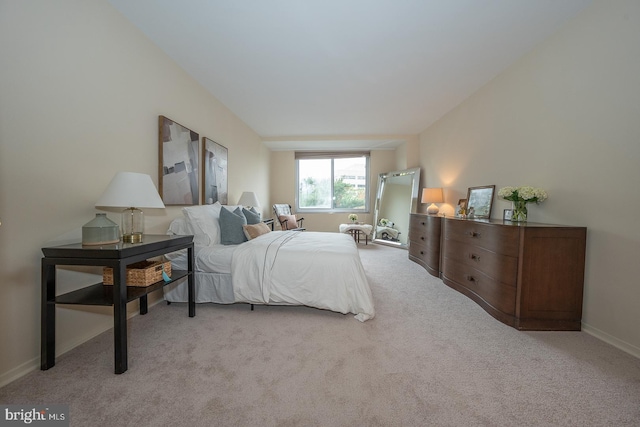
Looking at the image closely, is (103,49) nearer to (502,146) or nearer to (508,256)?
(508,256)

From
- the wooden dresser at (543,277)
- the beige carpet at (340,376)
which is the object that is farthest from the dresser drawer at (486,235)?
the beige carpet at (340,376)

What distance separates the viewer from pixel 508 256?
220 centimetres

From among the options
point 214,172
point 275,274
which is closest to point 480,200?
point 275,274

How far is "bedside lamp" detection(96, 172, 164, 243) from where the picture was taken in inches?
64.5

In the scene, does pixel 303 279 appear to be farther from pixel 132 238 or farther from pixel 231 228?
pixel 132 238

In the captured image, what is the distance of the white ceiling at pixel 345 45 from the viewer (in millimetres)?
2076

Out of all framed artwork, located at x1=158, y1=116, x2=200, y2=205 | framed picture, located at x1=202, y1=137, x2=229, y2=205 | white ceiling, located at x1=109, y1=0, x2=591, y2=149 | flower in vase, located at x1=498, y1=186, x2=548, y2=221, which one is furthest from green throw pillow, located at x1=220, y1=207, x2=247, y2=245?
flower in vase, located at x1=498, y1=186, x2=548, y2=221

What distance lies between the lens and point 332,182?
714cm

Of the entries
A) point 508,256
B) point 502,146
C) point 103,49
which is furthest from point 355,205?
point 103,49

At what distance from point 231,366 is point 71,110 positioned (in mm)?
2088

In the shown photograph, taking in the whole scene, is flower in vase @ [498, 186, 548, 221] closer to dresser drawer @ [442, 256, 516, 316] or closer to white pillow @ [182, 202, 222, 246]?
dresser drawer @ [442, 256, 516, 316]

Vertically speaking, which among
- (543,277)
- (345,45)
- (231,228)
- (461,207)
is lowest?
(543,277)

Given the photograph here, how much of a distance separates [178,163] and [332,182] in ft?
15.6

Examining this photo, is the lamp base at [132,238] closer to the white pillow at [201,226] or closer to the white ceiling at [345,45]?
the white pillow at [201,226]
